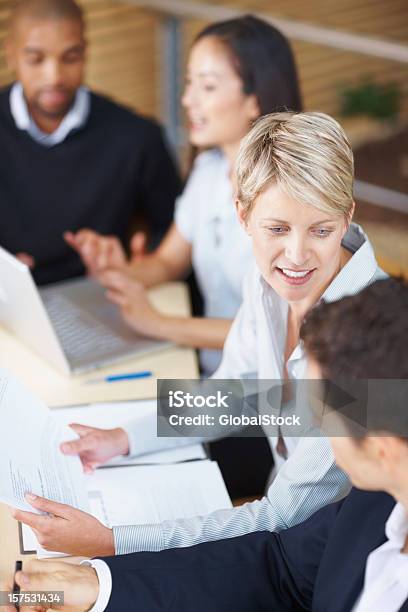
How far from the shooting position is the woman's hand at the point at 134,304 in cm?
196

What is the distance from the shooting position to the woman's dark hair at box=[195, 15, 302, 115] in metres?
2.00

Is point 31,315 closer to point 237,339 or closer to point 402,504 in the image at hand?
point 237,339

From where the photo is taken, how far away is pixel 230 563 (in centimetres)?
126

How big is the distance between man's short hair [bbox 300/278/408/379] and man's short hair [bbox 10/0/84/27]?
1656 millimetres

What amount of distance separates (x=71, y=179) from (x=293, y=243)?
129cm

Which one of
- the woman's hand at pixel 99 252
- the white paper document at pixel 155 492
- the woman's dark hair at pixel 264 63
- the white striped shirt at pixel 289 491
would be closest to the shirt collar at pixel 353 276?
the white striped shirt at pixel 289 491

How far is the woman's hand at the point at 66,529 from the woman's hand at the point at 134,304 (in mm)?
703

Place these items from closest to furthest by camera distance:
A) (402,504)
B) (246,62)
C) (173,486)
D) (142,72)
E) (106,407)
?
1. (402,504)
2. (173,486)
3. (106,407)
4. (246,62)
5. (142,72)

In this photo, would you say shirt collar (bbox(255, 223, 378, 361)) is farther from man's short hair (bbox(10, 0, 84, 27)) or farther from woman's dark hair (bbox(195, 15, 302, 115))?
man's short hair (bbox(10, 0, 84, 27))

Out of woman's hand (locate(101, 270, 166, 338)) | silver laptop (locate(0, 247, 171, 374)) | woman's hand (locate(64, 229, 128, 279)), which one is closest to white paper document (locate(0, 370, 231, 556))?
silver laptop (locate(0, 247, 171, 374))

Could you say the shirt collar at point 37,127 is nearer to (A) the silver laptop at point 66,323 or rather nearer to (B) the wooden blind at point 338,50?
(A) the silver laptop at point 66,323

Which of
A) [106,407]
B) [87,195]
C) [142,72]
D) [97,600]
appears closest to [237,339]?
[106,407]

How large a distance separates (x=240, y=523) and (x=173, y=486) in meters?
0.18

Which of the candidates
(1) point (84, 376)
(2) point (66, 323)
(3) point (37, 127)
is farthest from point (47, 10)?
(1) point (84, 376)
